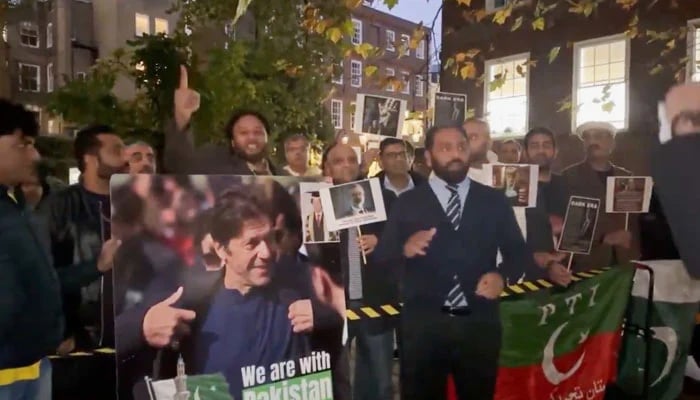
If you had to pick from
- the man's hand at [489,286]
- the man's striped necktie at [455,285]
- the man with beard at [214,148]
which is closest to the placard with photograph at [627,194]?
the man's hand at [489,286]

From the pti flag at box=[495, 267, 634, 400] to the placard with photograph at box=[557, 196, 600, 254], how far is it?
11.2 inches

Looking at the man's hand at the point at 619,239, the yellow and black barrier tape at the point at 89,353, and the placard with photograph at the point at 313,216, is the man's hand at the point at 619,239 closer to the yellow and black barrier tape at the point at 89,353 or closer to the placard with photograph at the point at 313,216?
the placard with photograph at the point at 313,216

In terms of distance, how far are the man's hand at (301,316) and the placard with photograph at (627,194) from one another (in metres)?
3.04

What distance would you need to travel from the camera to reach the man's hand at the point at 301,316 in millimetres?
3295

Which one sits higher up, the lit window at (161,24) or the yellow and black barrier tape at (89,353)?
the lit window at (161,24)

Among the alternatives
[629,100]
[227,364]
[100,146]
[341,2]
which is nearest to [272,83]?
[341,2]

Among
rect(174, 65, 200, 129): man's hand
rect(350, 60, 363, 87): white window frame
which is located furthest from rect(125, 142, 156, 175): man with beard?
rect(350, 60, 363, 87): white window frame

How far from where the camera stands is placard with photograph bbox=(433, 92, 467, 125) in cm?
452

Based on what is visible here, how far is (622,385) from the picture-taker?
5477 millimetres

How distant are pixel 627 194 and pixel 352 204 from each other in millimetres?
2688

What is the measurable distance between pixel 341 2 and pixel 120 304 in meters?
3.94

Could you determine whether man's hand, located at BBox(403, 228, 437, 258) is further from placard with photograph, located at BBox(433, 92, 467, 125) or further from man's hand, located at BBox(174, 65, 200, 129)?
man's hand, located at BBox(174, 65, 200, 129)

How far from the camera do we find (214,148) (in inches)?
166

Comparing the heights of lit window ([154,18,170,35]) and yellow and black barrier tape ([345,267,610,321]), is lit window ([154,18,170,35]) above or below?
above
